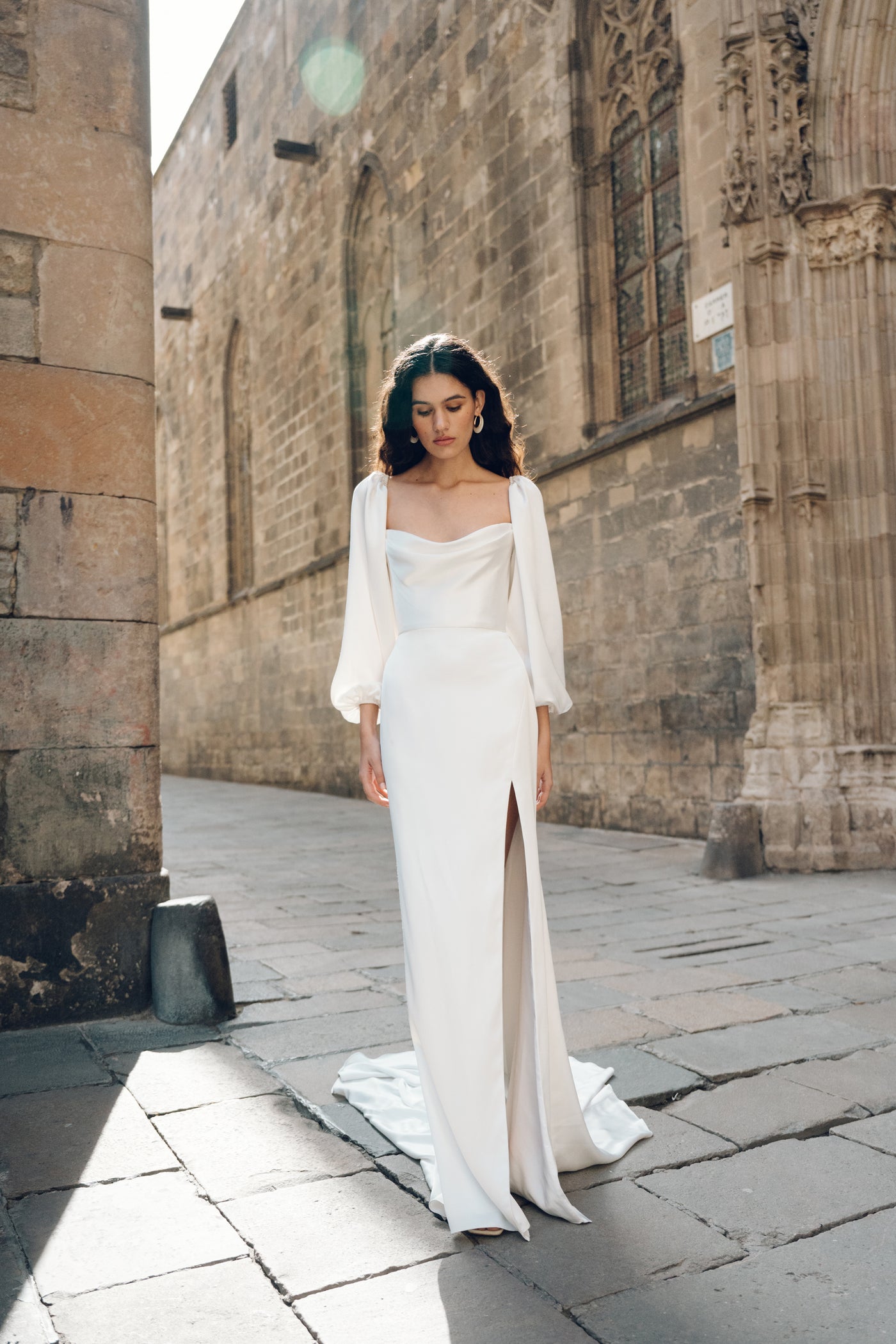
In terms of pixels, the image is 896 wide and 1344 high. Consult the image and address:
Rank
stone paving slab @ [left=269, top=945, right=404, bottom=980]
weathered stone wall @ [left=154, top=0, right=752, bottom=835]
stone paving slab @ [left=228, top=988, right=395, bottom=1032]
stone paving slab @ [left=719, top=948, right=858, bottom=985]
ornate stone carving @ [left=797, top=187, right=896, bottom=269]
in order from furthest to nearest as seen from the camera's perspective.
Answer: weathered stone wall @ [left=154, top=0, right=752, bottom=835]
ornate stone carving @ [left=797, top=187, right=896, bottom=269]
stone paving slab @ [left=269, top=945, right=404, bottom=980]
stone paving slab @ [left=719, top=948, right=858, bottom=985]
stone paving slab @ [left=228, top=988, right=395, bottom=1032]

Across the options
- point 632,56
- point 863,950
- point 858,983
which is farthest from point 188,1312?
point 632,56

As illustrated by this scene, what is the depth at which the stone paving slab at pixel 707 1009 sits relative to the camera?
3377mm

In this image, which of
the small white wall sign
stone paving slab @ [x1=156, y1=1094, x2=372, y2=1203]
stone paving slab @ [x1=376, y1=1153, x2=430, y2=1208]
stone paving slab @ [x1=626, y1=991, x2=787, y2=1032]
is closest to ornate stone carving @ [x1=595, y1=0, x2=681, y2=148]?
the small white wall sign

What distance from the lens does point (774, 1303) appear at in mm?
1746

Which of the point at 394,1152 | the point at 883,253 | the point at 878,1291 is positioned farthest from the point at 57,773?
the point at 883,253

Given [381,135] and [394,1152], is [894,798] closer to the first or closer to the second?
[394,1152]

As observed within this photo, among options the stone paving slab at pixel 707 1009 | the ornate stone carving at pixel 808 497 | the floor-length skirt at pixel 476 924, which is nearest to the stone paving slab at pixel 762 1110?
the floor-length skirt at pixel 476 924

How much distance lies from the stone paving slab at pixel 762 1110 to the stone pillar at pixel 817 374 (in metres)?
3.94

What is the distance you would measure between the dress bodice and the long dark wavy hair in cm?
20

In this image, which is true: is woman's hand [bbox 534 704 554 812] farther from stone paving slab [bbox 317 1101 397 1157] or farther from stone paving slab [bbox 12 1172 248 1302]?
stone paving slab [bbox 12 1172 248 1302]

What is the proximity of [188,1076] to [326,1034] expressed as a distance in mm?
492

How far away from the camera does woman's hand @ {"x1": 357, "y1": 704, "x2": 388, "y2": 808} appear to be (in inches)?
93.5

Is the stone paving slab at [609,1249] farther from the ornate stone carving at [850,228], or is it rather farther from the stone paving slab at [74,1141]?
the ornate stone carving at [850,228]

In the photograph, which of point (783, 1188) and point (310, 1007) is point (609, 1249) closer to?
point (783, 1188)
